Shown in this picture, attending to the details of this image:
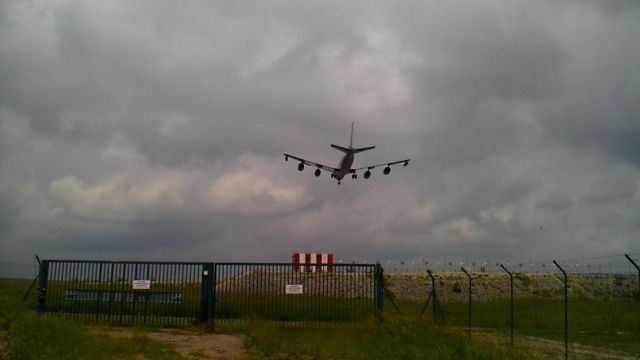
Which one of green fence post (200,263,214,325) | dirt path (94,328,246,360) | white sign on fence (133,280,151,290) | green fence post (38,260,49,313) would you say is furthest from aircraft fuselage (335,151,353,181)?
green fence post (38,260,49,313)

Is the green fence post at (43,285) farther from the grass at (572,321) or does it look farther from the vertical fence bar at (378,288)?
the grass at (572,321)

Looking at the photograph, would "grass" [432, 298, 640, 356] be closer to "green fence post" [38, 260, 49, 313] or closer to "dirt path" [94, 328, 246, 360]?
"dirt path" [94, 328, 246, 360]

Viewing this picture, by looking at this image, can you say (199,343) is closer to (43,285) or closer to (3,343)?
(3,343)

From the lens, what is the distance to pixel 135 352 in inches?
621

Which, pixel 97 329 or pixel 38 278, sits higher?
pixel 38 278

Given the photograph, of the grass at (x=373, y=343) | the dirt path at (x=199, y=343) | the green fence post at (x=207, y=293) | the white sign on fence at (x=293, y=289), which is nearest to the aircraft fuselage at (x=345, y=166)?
the white sign on fence at (x=293, y=289)

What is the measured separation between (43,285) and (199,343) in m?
9.17

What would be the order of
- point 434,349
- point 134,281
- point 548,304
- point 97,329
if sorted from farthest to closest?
point 548,304 → point 134,281 → point 97,329 → point 434,349

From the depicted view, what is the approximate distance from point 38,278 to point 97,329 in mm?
4685

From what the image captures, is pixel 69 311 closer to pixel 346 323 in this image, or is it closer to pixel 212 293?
pixel 212 293

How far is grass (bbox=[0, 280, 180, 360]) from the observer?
12938 millimetres

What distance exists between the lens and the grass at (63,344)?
42.4 ft

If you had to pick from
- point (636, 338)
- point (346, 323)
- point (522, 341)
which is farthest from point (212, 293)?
point (636, 338)

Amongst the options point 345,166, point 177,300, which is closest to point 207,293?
point 177,300
